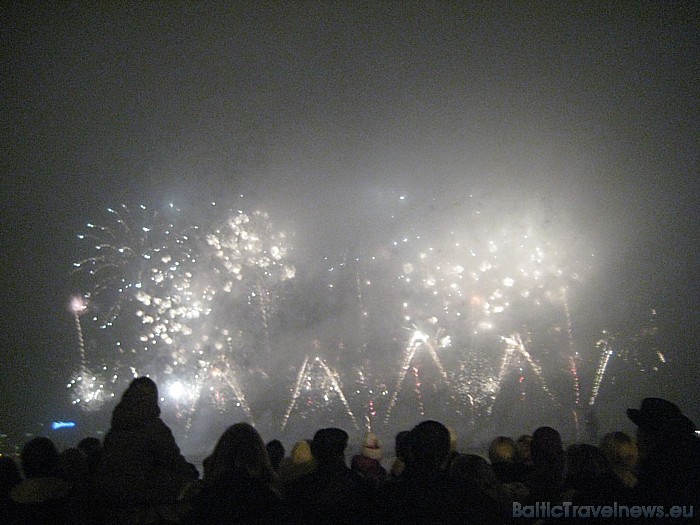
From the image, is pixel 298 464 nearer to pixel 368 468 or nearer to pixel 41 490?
pixel 368 468

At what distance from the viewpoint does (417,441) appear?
3098 millimetres

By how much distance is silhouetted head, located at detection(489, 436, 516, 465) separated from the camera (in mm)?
4590

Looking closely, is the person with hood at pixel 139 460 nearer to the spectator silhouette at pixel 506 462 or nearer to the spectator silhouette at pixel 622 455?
the spectator silhouette at pixel 506 462

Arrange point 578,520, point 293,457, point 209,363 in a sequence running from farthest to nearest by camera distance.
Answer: point 209,363 → point 293,457 → point 578,520

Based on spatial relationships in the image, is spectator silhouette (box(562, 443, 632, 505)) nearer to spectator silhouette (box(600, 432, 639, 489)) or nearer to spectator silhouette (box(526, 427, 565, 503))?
spectator silhouette (box(526, 427, 565, 503))

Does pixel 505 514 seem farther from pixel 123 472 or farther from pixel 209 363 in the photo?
pixel 209 363

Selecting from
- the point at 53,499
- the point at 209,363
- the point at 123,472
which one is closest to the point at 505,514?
the point at 123,472

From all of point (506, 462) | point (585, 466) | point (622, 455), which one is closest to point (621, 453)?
point (622, 455)

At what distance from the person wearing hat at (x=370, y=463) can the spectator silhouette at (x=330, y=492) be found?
1.69 metres

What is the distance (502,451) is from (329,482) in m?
2.03

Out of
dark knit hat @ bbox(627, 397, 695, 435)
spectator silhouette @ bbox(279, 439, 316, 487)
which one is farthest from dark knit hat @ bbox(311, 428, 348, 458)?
dark knit hat @ bbox(627, 397, 695, 435)

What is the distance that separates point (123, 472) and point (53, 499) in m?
1.05

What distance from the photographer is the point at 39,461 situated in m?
3.99

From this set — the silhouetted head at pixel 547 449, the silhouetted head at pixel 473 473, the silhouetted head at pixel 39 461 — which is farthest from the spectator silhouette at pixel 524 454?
the silhouetted head at pixel 39 461
